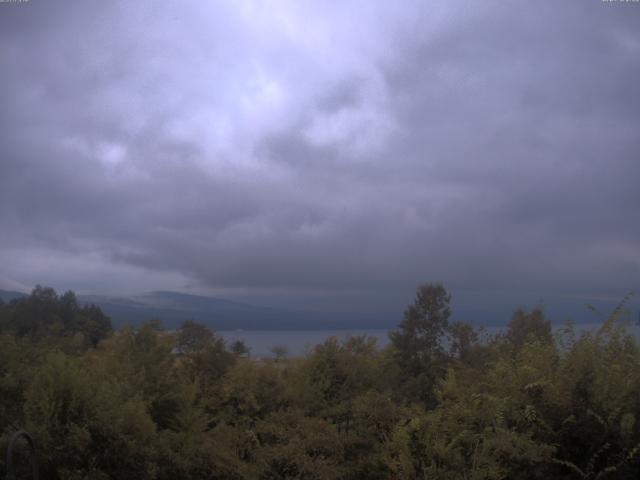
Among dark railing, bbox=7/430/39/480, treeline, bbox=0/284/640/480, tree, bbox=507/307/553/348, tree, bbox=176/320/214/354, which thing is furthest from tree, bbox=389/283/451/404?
dark railing, bbox=7/430/39/480

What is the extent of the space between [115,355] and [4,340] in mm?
2255

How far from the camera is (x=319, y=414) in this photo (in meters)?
12.2

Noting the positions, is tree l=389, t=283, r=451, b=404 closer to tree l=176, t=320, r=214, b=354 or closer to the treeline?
the treeline

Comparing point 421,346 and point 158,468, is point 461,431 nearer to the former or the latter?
point 158,468

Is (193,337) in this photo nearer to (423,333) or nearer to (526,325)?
(423,333)

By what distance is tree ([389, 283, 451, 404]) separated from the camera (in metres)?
17.3

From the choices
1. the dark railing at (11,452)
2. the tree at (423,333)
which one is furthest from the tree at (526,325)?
the dark railing at (11,452)

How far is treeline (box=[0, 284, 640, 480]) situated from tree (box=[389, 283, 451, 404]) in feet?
10.5

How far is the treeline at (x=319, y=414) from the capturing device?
7.81 m

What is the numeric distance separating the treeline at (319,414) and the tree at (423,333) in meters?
3.19

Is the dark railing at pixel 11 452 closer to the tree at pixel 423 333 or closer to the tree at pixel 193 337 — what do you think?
the tree at pixel 193 337

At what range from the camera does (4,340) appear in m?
11.3

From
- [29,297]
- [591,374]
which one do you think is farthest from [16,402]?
[29,297]

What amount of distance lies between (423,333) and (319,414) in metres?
6.52
